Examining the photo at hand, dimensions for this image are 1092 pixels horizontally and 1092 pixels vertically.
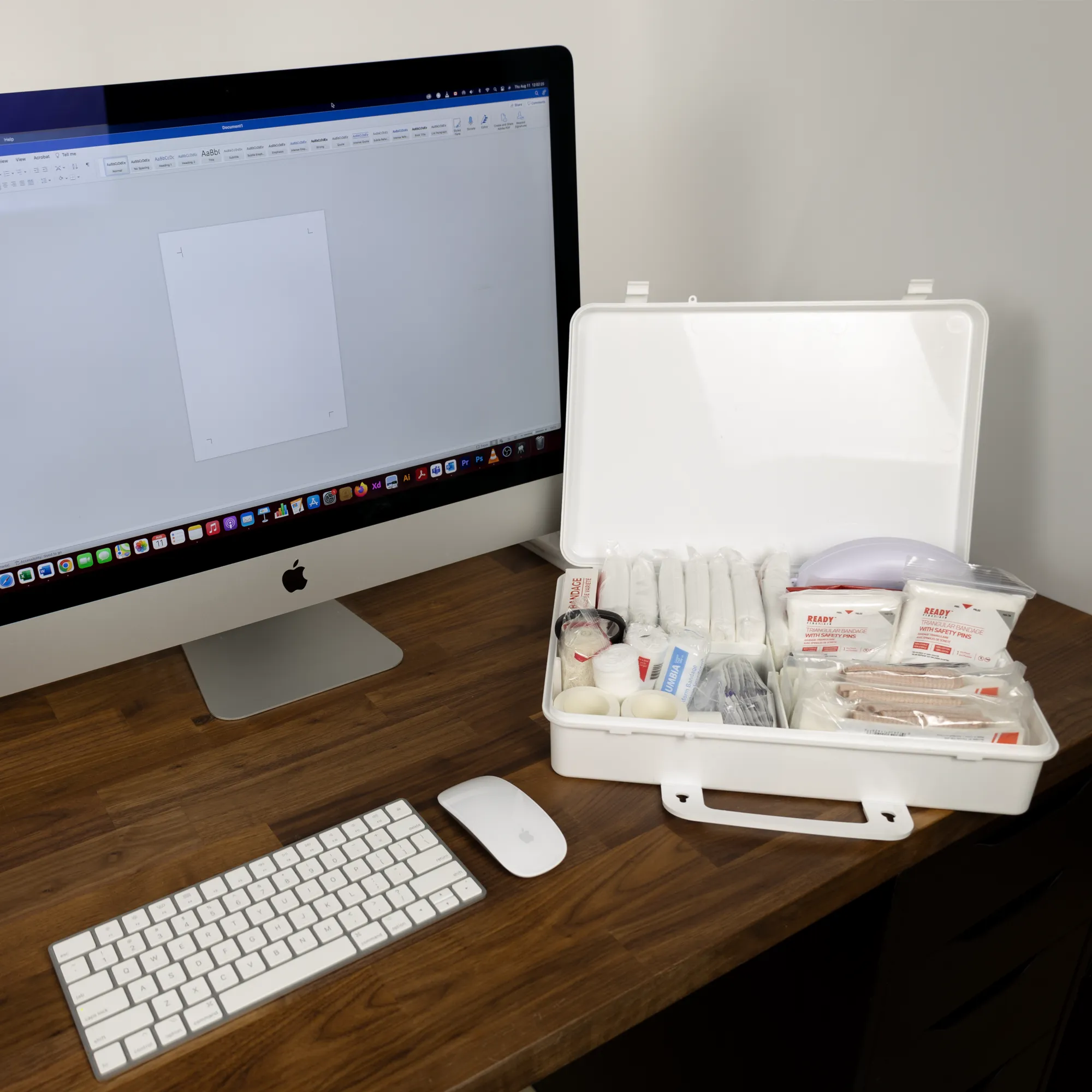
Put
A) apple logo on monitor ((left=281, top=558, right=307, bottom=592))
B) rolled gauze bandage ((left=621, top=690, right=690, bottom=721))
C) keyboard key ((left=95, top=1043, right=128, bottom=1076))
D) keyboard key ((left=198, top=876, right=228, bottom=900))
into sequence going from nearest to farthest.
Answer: keyboard key ((left=95, top=1043, right=128, bottom=1076))
keyboard key ((left=198, top=876, right=228, bottom=900))
rolled gauze bandage ((left=621, top=690, right=690, bottom=721))
apple logo on monitor ((left=281, top=558, right=307, bottom=592))

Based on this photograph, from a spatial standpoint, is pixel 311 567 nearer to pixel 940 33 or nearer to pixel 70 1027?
pixel 70 1027

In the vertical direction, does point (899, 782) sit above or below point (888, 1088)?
above

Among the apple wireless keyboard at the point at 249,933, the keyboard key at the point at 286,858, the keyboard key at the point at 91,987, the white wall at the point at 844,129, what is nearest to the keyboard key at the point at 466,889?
the apple wireless keyboard at the point at 249,933

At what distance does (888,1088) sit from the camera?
0.91m

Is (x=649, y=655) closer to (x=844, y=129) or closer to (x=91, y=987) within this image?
(x=91, y=987)

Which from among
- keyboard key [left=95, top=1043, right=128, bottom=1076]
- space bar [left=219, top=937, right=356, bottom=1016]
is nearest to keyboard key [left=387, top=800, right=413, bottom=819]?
space bar [left=219, top=937, right=356, bottom=1016]

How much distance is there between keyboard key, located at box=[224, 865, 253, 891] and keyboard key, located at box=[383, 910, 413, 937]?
0.10 metres

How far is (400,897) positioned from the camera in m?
0.66

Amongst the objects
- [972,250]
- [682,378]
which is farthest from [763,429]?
[972,250]

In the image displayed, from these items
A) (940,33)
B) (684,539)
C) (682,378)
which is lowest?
(684,539)

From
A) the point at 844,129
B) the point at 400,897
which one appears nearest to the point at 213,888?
the point at 400,897

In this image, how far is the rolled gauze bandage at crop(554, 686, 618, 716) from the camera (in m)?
0.77

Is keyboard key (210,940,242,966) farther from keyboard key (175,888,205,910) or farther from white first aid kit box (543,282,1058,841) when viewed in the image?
white first aid kit box (543,282,1058,841)

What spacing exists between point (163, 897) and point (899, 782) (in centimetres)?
50
